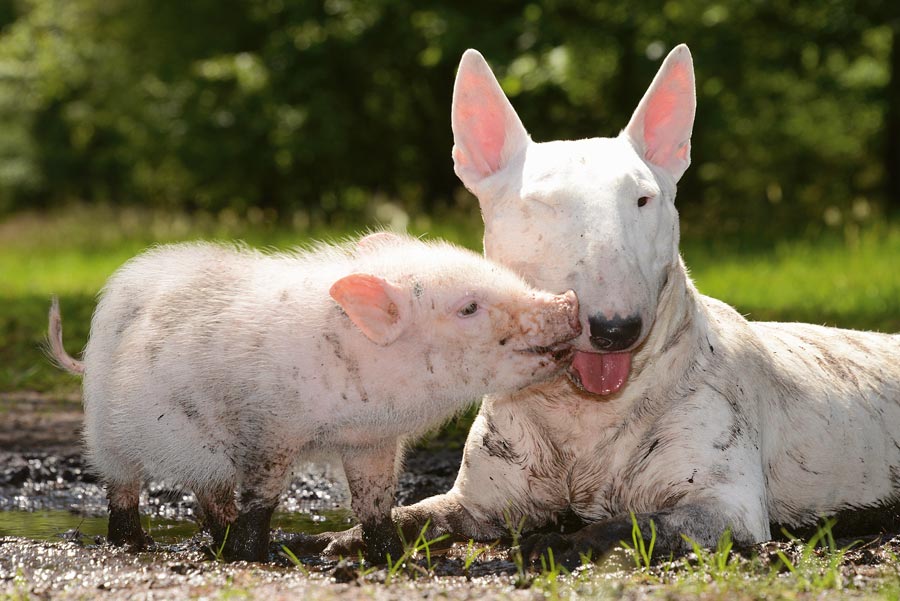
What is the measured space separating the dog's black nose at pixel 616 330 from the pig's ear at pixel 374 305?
0.74 meters

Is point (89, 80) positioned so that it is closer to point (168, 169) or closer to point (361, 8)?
point (168, 169)

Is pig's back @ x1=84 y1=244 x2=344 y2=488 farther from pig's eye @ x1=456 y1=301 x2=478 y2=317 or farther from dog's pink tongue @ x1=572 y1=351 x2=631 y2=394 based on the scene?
dog's pink tongue @ x1=572 y1=351 x2=631 y2=394

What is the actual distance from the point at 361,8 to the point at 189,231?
163 inches

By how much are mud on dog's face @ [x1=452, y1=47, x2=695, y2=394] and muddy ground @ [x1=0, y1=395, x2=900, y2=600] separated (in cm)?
79

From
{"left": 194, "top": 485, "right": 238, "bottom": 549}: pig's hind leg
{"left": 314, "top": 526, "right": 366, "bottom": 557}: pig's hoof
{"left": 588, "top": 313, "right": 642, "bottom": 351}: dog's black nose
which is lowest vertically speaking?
{"left": 314, "top": 526, "right": 366, "bottom": 557}: pig's hoof

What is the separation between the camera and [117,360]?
15.9 ft

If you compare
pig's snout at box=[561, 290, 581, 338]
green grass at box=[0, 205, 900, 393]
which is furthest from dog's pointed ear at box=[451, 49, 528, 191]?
green grass at box=[0, 205, 900, 393]

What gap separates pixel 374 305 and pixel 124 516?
4.46 feet

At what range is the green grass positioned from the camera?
32.4 feet

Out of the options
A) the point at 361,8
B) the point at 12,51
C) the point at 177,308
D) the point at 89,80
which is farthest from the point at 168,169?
the point at 177,308

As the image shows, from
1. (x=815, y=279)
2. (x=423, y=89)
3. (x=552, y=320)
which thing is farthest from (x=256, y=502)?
(x=423, y=89)

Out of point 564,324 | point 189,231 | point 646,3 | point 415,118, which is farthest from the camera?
point 415,118

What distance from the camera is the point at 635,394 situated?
4.82 metres

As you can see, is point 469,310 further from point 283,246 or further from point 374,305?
point 283,246
